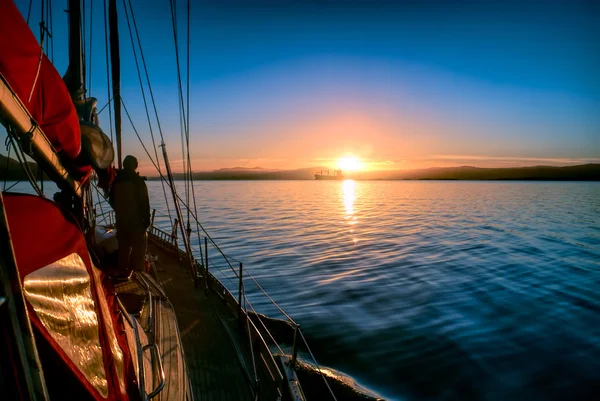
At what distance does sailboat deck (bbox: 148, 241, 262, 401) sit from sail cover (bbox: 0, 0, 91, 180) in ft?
12.5

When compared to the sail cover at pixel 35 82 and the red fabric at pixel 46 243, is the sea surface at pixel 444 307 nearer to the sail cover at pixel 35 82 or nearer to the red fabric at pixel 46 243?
the red fabric at pixel 46 243

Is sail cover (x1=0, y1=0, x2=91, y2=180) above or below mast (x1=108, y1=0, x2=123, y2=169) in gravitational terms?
below

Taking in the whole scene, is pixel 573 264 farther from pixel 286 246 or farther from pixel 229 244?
pixel 229 244

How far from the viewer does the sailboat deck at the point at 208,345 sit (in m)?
5.16

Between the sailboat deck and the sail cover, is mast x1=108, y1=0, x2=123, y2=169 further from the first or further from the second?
the sail cover

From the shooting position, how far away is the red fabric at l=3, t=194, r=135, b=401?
226 centimetres

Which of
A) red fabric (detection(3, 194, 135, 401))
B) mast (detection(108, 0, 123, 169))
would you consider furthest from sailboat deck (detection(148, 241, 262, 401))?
mast (detection(108, 0, 123, 169))

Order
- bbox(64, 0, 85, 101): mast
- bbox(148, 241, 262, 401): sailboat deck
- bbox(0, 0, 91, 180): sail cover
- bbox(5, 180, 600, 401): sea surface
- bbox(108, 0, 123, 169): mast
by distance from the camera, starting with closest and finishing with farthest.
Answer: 1. bbox(0, 0, 91, 180): sail cover
2. bbox(148, 241, 262, 401): sailboat deck
3. bbox(64, 0, 85, 101): mast
4. bbox(5, 180, 600, 401): sea surface
5. bbox(108, 0, 123, 169): mast

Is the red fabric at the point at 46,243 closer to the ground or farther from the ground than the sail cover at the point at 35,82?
closer to the ground

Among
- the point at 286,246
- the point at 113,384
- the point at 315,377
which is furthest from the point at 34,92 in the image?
the point at 286,246

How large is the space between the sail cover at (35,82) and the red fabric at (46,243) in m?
0.84

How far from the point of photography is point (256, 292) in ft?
48.3

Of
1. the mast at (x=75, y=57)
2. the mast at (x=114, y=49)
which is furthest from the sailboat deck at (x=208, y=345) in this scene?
the mast at (x=114, y=49)

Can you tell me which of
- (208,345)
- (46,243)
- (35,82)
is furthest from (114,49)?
(46,243)
